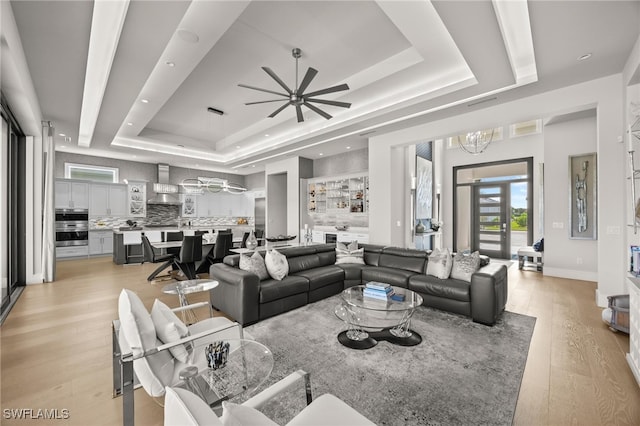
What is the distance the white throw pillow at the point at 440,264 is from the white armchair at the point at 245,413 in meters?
2.98

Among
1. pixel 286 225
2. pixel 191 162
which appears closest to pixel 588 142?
pixel 286 225

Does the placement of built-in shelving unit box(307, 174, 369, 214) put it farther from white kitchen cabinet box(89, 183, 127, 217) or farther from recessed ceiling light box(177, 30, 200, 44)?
white kitchen cabinet box(89, 183, 127, 217)

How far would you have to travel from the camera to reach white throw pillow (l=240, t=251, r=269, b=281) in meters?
3.57

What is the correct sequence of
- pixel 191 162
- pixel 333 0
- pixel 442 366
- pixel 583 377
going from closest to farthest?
pixel 583 377 < pixel 442 366 < pixel 333 0 < pixel 191 162

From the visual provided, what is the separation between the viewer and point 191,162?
9242 millimetres

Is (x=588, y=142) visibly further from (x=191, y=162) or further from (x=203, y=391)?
(x=191, y=162)

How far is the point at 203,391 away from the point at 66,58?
4.08 meters

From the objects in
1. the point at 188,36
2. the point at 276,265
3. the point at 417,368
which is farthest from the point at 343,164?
the point at 417,368

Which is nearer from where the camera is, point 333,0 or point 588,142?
point 333,0

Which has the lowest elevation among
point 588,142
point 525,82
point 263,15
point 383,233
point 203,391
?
point 203,391

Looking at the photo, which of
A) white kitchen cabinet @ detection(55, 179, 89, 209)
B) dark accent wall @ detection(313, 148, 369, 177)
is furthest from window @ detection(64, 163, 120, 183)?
dark accent wall @ detection(313, 148, 369, 177)

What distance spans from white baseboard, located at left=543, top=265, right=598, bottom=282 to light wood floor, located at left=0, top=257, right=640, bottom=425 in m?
1.03

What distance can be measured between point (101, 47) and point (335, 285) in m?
4.29

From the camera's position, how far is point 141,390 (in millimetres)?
2057
